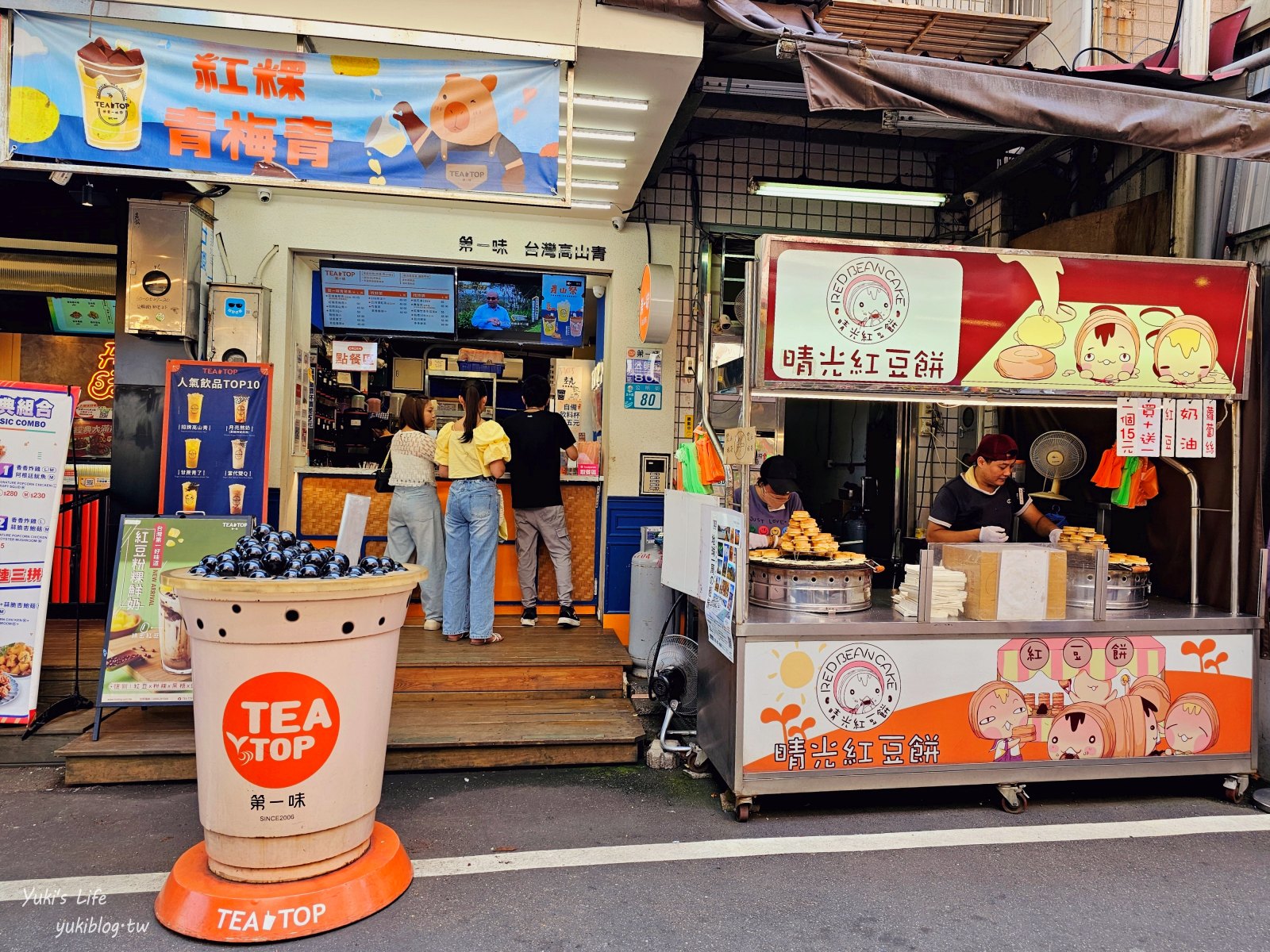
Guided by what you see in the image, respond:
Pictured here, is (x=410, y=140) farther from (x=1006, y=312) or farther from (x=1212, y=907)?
(x=1212, y=907)

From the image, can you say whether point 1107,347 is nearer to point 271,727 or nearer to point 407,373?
point 271,727

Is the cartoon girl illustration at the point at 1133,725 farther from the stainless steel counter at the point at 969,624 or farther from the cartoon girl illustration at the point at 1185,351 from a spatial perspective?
the cartoon girl illustration at the point at 1185,351

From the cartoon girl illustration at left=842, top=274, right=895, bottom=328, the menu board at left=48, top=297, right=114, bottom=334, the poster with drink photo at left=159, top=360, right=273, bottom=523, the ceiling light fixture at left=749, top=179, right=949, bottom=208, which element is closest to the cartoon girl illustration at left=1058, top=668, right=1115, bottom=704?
the cartoon girl illustration at left=842, top=274, right=895, bottom=328

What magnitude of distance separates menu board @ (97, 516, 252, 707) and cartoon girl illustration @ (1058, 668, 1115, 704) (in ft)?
16.5

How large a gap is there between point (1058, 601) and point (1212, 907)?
5.18ft

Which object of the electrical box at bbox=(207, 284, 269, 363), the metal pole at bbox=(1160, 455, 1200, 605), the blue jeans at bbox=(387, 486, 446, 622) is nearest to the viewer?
the metal pole at bbox=(1160, 455, 1200, 605)

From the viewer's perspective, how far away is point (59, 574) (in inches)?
275

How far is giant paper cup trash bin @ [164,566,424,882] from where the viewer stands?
10.1 ft

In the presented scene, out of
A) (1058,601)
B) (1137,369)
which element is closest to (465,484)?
(1058,601)

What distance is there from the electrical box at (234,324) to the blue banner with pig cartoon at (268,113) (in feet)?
7.79

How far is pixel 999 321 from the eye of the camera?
176 inches

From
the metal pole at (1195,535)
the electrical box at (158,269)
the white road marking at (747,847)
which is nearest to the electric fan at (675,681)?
the white road marking at (747,847)

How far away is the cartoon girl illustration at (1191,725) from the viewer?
14.9ft

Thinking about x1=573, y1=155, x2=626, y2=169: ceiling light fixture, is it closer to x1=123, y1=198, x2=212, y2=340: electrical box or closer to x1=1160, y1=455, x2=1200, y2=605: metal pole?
x1=123, y1=198, x2=212, y2=340: electrical box
